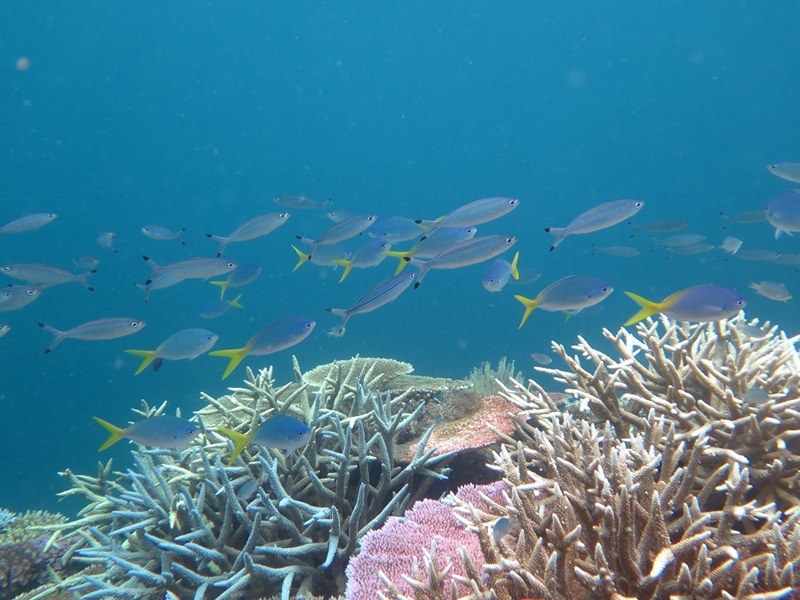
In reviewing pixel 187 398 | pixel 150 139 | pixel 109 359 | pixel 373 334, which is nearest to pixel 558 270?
pixel 373 334

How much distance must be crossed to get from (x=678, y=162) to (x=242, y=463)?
7344cm

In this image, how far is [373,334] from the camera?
46750mm

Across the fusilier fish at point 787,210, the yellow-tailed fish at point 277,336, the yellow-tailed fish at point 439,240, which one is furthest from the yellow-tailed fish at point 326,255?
the fusilier fish at point 787,210

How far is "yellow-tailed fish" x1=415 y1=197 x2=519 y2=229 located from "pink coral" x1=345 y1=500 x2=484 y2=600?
346cm

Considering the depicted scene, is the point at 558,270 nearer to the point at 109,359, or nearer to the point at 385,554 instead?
the point at 109,359

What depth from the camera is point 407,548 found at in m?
2.50

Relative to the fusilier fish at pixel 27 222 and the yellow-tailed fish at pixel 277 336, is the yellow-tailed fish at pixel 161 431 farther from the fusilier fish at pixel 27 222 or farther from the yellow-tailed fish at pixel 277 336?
the fusilier fish at pixel 27 222

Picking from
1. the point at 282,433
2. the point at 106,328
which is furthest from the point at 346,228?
the point at 282,433

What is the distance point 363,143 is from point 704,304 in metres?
75.2

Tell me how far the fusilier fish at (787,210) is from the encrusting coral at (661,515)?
11.0ft

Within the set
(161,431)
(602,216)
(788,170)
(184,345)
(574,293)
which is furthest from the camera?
(788,170)

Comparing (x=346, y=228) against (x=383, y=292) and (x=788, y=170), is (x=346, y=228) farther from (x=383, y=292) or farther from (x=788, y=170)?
(x=788, y=170)

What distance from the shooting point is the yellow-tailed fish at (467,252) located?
15.6ft

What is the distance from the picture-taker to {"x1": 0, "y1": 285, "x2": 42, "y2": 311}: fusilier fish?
251 inches
